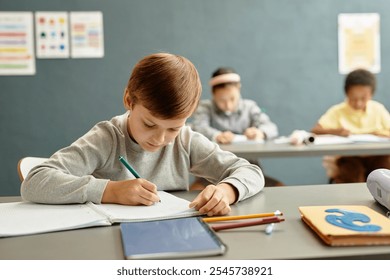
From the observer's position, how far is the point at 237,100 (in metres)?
3.23

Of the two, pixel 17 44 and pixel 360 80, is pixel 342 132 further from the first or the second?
pixel 17 44

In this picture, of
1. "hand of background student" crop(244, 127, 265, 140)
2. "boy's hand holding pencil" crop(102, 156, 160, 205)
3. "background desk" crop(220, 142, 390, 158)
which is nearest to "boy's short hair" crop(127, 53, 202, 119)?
"boy's hand holding pencil" crop(102, 156, 160, 205)

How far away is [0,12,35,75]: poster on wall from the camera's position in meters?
3.75

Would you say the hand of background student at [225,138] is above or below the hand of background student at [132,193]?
below

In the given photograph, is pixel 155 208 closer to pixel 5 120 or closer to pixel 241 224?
pixel 241 224

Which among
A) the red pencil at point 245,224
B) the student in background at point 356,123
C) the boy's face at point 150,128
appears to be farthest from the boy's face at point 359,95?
the red pencil at point 245,224

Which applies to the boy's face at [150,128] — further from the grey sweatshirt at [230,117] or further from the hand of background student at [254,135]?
the grey sweatshirt at [230,117]

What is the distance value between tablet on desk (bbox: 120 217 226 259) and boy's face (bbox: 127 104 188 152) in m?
0.29

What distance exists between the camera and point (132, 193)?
3.34ft

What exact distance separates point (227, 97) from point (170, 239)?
2.42 metres

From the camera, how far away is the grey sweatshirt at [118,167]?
1053mm

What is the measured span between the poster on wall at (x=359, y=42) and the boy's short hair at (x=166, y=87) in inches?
124

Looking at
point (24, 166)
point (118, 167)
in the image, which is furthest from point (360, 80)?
point (24, 166)

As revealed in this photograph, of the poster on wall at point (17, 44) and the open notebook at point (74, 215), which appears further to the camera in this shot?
the poster on wall at point (17, 44)
